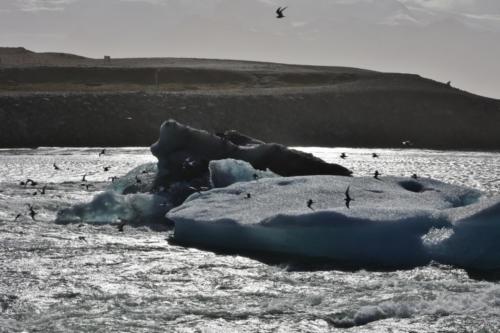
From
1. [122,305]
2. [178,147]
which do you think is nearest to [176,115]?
[178,147]

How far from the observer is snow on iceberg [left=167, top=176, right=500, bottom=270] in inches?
789

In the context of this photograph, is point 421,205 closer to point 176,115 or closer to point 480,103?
point 176,115

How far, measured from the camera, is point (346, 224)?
20.8m

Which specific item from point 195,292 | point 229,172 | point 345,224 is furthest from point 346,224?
point 229,172

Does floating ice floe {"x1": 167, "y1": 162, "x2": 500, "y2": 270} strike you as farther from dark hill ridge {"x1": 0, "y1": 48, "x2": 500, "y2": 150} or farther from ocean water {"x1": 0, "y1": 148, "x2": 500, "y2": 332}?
dark hill ridge {"x1": 0, "y1": 48, "x2": 500, "y2": 150}

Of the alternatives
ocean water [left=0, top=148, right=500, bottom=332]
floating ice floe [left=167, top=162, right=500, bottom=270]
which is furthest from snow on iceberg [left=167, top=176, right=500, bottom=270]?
ocean water [left=0, top=148, right=500, bottom=332]

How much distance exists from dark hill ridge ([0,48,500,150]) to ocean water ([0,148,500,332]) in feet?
209

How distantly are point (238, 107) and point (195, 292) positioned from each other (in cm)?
7880

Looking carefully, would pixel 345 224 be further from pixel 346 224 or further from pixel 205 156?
pixel 205 156

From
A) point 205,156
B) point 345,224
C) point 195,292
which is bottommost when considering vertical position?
point 195,292

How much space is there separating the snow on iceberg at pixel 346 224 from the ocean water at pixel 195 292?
826 mm

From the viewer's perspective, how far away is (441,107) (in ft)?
344

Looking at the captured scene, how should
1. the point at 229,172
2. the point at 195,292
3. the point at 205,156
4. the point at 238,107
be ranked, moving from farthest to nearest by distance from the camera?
the point at 238,107, the point at 205,156, the point at 229,172, the point at 195,292

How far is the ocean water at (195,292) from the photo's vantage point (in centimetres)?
1564
